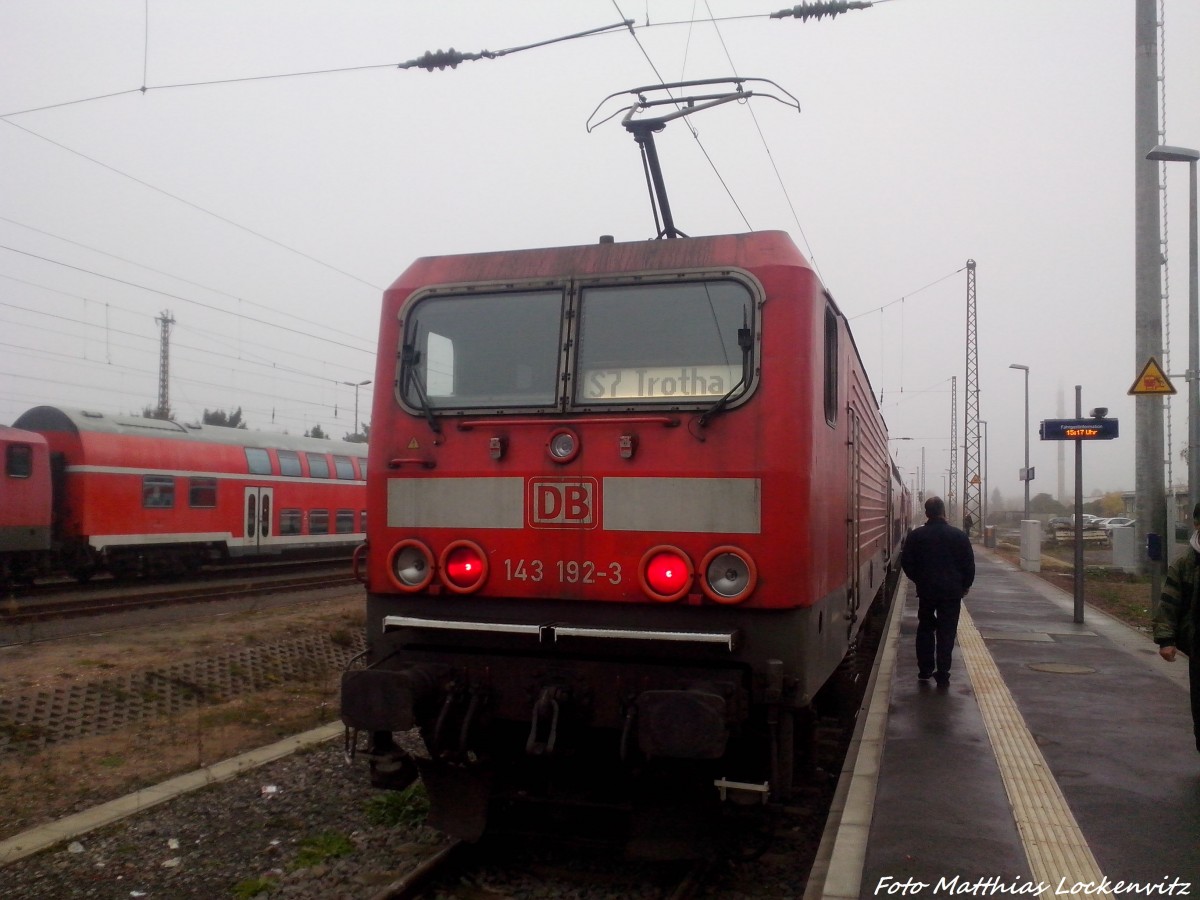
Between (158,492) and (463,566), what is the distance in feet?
54.5

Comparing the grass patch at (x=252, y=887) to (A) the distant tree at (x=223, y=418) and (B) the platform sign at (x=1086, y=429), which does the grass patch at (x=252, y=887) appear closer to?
(B) the platform sign at (x=1086, y=429)

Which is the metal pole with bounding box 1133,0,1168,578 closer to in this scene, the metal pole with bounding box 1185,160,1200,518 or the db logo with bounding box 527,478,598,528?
the metal pole with bounding box 1185,160,1200,518

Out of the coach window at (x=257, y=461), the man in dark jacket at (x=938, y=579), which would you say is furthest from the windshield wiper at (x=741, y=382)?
the coach window at (x=257, y=461)

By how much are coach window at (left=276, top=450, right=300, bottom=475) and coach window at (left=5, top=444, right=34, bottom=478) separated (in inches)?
262

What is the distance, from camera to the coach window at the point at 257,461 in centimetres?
2209

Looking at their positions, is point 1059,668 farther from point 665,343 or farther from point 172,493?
point 172,493

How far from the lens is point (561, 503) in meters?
4.87

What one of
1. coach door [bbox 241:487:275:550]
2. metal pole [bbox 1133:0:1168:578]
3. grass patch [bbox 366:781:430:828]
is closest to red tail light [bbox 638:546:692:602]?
grass patch [bbox 366:781:430:828]

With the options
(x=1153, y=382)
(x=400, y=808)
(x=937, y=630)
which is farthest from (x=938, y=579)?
(x=1153, y=382)

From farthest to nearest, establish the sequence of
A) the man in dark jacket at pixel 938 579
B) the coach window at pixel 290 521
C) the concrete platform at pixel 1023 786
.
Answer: the coach window at pixel 290 521 → the man in dark jacket at pixel 938 579 → the concrete platform at pixel 1023 786

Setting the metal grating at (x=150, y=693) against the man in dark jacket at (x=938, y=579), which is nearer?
the metal grating at (x=150, y=693)

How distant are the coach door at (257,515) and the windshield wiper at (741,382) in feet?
62.0

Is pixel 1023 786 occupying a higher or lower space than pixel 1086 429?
lower

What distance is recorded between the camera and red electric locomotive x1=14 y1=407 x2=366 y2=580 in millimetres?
18203
